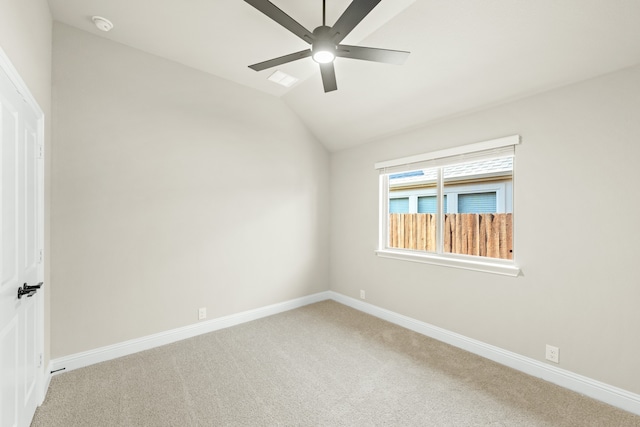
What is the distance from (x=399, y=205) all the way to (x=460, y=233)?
2.90 ft

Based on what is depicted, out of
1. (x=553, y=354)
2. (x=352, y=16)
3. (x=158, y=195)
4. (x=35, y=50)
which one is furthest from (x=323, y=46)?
(x=553, y=354)

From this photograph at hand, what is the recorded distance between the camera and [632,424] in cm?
179

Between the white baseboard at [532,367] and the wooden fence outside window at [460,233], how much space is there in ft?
2.88

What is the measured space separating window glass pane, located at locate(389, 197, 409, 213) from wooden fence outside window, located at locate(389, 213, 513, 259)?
0.23 feet

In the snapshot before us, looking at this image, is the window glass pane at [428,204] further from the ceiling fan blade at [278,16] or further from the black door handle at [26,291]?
the black door handle at [26,291]

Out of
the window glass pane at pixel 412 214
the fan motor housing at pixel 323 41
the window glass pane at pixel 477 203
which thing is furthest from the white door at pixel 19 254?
the window glass pane at pixel 477 203

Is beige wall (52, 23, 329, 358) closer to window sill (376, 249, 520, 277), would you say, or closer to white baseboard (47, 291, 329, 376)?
white baseboard (47, 291, 329, 376)

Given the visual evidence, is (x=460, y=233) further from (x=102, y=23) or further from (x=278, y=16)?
(x=102, y=23)

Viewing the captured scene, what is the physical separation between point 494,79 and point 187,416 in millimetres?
3557

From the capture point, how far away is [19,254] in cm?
156

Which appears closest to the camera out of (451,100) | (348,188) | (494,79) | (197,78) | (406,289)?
(494,79)

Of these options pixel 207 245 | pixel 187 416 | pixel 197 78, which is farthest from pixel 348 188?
pixel 187 416

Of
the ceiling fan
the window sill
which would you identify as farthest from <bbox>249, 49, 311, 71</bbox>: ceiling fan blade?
the window sill

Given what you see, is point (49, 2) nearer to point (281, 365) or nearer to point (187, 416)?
point (187, 416)
